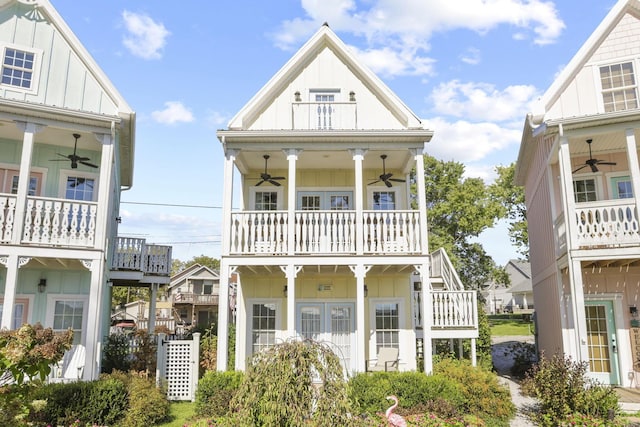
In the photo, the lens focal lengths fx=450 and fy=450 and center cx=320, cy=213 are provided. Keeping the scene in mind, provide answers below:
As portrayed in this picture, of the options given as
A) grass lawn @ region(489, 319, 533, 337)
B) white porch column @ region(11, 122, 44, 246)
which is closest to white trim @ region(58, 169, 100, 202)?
white porch column @ region(11, 122, 44, 246)

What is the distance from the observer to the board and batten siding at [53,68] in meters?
10.9

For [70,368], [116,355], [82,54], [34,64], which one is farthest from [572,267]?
[34,64]

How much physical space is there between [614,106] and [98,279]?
13.2m

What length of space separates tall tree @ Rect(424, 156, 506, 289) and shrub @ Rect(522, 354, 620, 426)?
62.1 feet

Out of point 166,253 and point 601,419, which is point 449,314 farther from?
point 166,253

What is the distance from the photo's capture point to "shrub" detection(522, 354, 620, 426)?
8.45 m

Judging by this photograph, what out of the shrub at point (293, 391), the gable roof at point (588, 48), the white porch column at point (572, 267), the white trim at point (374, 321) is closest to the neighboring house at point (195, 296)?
the white trim at point (374, 321)

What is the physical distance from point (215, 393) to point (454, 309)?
22.3 feet

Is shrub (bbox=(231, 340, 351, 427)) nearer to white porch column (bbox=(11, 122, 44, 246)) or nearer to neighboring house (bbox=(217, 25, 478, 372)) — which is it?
neighboring house (bbox=(217, 25, 478, 372))

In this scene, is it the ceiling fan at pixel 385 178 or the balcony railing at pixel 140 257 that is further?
the balcony railing at pixel 140 257

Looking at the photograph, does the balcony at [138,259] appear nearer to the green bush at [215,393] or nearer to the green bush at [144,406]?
the green bush at [144,406]

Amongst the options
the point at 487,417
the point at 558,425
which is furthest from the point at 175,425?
the point at 558,425

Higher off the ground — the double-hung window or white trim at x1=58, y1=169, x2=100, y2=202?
white trim at x1=58, y1=169, x2=100, y2=202

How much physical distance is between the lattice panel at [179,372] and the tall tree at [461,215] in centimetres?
1931
